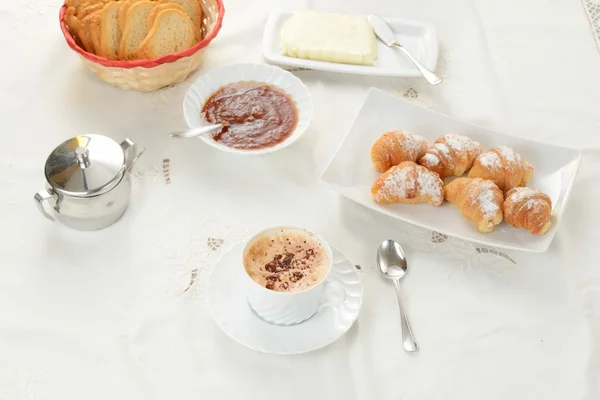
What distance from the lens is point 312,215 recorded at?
136cm

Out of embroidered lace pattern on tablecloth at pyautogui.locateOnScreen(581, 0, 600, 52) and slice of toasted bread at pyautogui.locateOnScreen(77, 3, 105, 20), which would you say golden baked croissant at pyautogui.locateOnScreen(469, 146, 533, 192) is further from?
slice of toasted bread at pyautogui.locateOnScreen(77, 3, 105, 20)

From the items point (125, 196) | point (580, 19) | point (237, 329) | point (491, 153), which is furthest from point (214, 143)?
point (580, 19)

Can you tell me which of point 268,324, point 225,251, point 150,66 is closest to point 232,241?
point 225,251

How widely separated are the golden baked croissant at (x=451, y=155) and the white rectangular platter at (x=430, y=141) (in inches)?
3.2

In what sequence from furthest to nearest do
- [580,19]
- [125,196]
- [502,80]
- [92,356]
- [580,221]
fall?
1. [580,19]
2. [502,80]
3. [580,221]
4. [125,196]
5. [92,356]

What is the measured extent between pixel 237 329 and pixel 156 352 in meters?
0.16

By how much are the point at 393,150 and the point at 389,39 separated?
51cm

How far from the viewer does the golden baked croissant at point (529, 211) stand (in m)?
1.27

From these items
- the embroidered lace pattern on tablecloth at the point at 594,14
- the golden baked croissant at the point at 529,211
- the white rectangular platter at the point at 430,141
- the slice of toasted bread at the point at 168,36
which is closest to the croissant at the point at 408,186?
the white rectangular platter at the point at 430,141

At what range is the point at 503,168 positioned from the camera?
4.45 feet

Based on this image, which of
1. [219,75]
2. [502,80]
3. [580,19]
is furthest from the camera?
[580,19]

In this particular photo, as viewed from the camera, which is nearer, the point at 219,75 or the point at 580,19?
the point at 219,75

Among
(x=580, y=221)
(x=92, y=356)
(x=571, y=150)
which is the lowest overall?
(x=92, y=356)

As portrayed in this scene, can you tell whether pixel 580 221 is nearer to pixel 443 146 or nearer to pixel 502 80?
pixel 443 146
